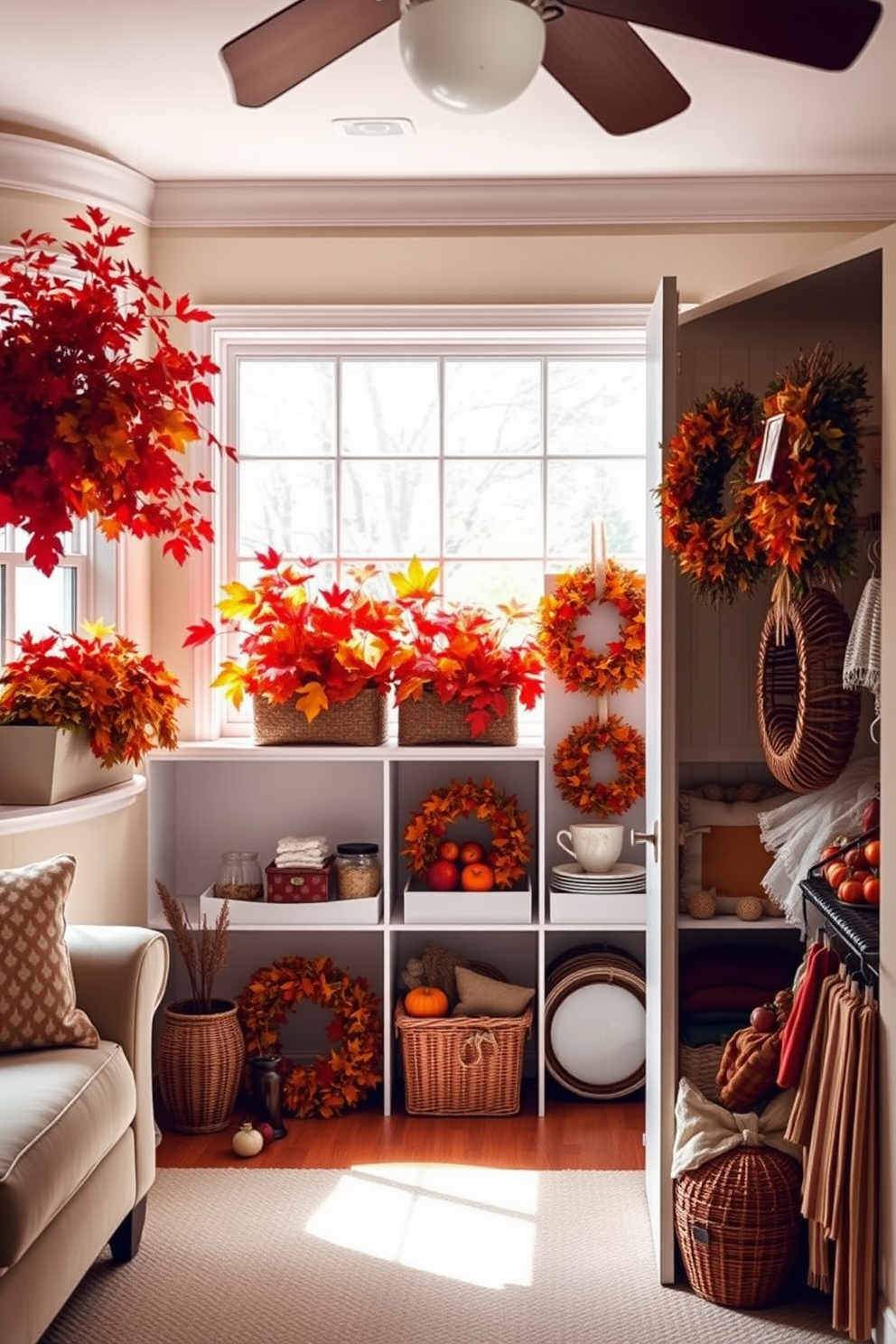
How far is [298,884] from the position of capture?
3.96 meters

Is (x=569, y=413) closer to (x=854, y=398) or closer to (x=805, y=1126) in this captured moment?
(x=854, y=398)

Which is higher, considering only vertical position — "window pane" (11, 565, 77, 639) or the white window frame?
the white window frame

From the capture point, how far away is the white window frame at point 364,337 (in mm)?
4156

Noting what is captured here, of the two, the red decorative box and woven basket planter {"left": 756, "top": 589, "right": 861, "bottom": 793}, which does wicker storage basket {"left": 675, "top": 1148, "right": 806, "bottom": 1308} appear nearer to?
woven basket planter {"left": 756, "top": 589, "right": 861, "bottom": 793}

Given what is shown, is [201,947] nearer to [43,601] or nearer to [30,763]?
[30,763]

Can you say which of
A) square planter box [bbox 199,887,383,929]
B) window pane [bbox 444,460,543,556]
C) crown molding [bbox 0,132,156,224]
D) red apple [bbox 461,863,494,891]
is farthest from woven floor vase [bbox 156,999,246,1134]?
crown molding [bbox 0,132,156,224]

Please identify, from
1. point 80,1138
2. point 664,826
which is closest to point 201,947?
point 80,1138

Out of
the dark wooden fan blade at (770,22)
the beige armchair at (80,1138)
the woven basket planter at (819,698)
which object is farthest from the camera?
the woven basket planter at (819,698)

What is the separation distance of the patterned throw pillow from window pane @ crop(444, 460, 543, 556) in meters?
1.94

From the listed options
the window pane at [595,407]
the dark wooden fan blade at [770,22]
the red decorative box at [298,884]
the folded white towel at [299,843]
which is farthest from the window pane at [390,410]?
the dark wooden fan blade at [770,22]

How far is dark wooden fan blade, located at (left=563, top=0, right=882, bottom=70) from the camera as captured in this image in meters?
1.83

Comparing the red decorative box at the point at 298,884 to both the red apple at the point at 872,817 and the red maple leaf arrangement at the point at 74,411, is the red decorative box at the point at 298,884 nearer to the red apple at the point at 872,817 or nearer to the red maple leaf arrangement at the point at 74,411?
the red maple leaf arrangement at the point at 74,411

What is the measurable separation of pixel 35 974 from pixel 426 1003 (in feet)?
4.74

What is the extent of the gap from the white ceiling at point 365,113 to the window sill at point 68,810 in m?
1.81
